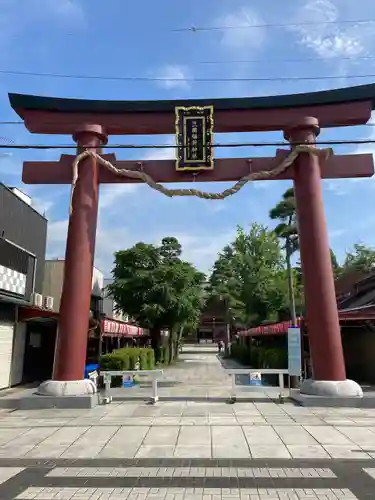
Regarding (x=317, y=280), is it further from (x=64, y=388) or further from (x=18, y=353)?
(x=18, y=353)

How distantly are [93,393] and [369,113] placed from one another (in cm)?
1191

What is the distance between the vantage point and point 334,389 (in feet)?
40.8

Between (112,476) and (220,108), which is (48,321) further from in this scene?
(112,476)

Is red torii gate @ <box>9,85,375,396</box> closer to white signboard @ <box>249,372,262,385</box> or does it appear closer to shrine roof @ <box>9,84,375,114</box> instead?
shrine roof @ <box>9,84,375,114</box>

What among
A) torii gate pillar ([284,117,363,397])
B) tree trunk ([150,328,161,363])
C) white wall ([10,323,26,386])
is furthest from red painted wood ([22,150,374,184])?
tree trunk ([150,328,161,363])

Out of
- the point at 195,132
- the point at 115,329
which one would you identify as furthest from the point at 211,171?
the point at 115,329

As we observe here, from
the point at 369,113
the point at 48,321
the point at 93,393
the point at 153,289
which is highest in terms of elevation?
the point at 369,113

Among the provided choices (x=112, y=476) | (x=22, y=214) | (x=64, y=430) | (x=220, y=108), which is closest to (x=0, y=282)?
(x=22, y=214)

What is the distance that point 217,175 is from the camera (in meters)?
14.3

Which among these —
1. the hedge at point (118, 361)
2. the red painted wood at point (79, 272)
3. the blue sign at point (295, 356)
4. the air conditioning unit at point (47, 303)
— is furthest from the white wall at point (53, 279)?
the blue sign at point (295, 356)

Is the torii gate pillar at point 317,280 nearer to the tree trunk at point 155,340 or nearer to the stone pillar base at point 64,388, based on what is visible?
the stone pillar base at point 64,388

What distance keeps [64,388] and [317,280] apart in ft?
25.7

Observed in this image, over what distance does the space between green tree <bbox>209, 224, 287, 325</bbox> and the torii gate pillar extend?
2047cm

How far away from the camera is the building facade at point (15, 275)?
16984 mm
